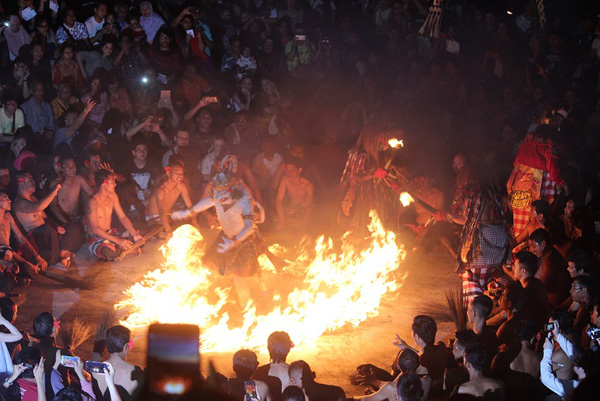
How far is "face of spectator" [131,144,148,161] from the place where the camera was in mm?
11672

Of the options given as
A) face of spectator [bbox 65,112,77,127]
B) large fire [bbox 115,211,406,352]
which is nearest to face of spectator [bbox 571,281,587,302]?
large fire [bbox 115,211,406,352]

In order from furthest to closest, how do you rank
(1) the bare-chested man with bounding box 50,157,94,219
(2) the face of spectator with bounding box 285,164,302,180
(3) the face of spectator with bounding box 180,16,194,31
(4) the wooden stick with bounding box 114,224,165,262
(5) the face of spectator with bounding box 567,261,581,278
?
(3) the face of spectator with bounding box 180,16,194,31 < (2) the face of spectator with bounding box 285,164,302,180 < (1) the bare-chested man with bounding box 50,157,94,219 < (4) the wooden stick with bounding box 114,224,165,262 < (5) the face of spectator with bounding box 567,261,581,278

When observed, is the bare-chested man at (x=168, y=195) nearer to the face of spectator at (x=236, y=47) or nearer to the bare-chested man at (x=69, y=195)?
the bare-chested man at (x=69, y=195)

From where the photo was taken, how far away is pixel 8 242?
927 centimetres

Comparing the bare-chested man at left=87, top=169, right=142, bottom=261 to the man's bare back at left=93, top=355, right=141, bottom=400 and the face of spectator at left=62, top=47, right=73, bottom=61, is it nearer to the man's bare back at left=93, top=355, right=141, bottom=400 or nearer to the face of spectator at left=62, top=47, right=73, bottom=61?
the face of spectator at left=62, top=47, right=73, bottom=61

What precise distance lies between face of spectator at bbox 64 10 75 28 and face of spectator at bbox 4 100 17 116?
2020mm

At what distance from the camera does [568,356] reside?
222 inches

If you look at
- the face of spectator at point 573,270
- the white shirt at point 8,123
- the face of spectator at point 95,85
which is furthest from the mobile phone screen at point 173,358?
the face of spectator at point 95,85

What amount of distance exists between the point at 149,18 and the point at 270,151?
12.6 feet

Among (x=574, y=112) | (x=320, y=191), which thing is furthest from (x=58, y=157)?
(x=574, y=112)

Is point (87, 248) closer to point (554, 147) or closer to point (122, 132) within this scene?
point (122, 132)

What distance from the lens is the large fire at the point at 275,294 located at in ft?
26.3

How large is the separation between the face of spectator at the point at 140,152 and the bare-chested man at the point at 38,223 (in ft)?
6.35

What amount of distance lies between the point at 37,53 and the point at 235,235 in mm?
6225
